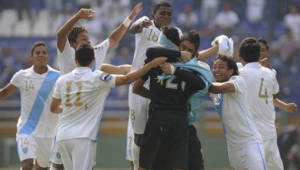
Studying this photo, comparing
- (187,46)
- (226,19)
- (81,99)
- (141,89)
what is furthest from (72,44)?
(226,19)

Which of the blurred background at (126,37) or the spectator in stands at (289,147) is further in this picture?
the blurred background at (126,37)

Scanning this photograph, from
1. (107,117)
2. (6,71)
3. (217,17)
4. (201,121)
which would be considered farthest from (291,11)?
(6,71)

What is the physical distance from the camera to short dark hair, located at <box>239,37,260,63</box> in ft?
36.9

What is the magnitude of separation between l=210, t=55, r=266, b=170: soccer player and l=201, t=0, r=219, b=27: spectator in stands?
13897 millimetres

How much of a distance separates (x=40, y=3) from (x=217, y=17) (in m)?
5.93

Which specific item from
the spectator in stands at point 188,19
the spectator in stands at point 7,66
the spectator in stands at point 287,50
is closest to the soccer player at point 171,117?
the spectator in stands at point 7,66

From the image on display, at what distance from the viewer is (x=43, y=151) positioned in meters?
13.2

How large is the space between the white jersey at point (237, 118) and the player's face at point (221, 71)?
0.10m

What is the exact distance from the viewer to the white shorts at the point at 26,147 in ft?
41.0

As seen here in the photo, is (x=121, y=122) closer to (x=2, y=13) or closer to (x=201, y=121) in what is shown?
(x=201, y=121)

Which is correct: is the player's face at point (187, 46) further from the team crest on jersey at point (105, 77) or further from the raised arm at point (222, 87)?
the team crest on jersey at point (105, 77)

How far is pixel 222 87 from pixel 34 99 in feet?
13.2

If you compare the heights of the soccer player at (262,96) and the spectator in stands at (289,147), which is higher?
the soccer player at (262,96)

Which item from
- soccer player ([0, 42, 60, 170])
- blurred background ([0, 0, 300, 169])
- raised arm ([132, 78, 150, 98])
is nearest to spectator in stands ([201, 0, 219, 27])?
blurred background ([0, 0, 300, 169])
